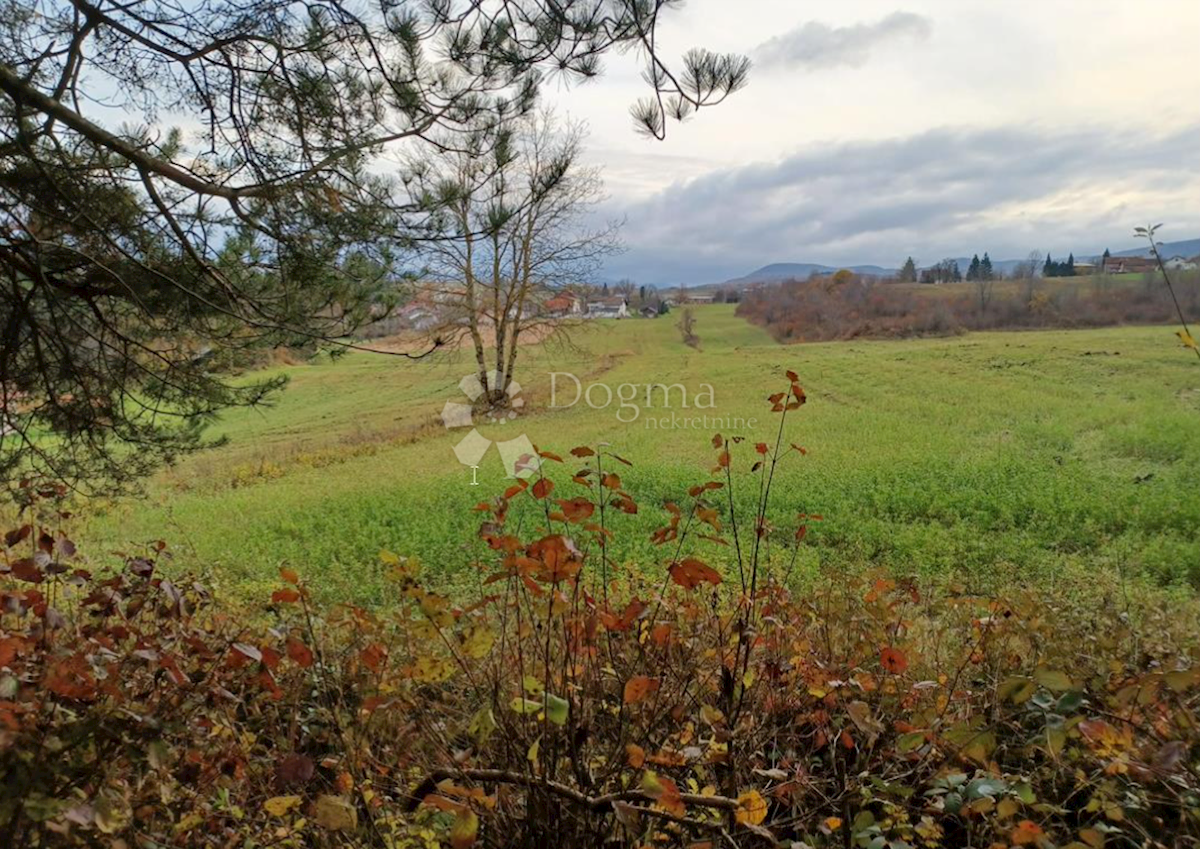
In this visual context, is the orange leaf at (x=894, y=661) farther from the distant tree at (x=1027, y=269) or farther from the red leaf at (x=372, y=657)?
the distant tree at (x=1027, y=269)

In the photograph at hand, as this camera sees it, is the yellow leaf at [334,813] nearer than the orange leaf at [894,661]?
Yes

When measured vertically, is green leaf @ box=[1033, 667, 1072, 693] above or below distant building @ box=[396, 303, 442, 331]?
below

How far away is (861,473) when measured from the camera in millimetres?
7445

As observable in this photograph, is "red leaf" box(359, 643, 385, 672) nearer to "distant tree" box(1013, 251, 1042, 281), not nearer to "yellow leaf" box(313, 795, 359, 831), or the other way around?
"yellow leaf" box(313, 795, 359, 831)

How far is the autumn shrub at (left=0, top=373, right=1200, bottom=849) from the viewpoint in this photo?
1100mm

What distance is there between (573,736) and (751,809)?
1.11 feet

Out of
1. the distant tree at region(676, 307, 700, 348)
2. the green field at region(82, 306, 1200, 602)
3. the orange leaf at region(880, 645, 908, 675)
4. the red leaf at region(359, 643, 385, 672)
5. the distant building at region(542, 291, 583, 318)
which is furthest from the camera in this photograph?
the distant tree at region(676, 307, 700, 348)

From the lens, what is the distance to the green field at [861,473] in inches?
202

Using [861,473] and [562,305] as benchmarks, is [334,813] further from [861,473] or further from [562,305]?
[562,305]

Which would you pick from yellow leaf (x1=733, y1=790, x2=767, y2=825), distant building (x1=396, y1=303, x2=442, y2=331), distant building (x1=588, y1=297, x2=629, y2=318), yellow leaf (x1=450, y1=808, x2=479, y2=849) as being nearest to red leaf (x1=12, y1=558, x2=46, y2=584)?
yellow leaf (x1=450, y1=808, x2=479, y2=849)

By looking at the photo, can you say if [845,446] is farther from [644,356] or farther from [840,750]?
[644,356]

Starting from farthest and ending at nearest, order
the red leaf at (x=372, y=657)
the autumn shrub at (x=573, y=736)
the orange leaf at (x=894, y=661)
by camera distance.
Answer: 1. the orange leaf at (x=894, y=661)
2. the red leaf at (x=372, y=657)
3. the autumn shrub at (x=573, y=736)

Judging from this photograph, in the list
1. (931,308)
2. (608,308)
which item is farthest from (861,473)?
(608,308)

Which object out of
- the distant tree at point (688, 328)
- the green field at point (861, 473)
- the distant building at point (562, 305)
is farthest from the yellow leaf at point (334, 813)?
the distant tree at point (688, 328)
